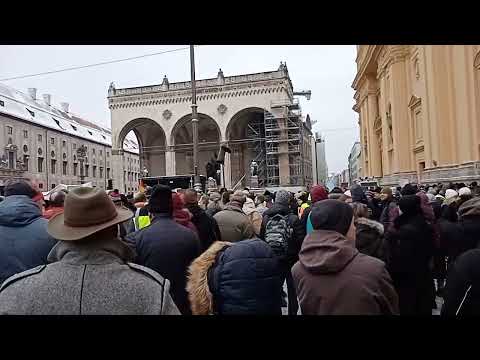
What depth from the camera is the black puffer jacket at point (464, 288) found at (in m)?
2.51

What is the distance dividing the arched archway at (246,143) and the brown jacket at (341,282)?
4081cm

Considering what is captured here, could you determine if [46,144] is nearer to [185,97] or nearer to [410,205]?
[185,97]

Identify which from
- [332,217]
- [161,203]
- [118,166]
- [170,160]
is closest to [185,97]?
[170,160]

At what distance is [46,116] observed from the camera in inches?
2055

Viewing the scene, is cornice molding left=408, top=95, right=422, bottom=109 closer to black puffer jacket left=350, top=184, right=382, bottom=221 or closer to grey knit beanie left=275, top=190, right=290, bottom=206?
black puffer jacket left=350, top=184, right=382, bottom=221

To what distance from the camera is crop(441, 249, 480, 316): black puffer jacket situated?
2.51 metres

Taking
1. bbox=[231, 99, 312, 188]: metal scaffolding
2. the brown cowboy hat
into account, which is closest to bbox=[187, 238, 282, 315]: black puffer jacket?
the brown cowboy hat

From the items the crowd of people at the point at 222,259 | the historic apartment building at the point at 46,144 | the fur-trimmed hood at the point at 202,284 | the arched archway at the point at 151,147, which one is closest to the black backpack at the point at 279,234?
the crowd of people at the point at 222,259

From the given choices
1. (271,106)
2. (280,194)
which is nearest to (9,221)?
(280,194)

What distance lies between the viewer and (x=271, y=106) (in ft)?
138

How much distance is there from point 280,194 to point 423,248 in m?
2.22

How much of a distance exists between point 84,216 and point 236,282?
4.40 feet

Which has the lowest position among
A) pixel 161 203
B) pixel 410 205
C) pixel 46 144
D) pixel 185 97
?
pixel 410 205
